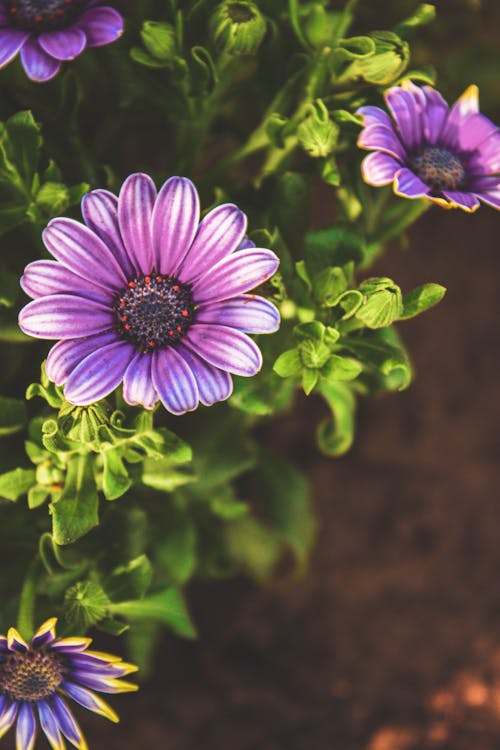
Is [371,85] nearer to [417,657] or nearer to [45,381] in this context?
[45,381]

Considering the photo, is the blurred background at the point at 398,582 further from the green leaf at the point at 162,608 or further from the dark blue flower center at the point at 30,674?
the dark blue flower center at the point at 30,674

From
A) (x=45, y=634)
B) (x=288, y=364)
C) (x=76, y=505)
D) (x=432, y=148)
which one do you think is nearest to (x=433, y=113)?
(x=432, y=148)

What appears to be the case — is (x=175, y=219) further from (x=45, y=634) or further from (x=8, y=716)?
(x=8, y=716)

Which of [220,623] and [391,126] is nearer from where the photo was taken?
[391,126]

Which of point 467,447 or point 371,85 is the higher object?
point 371,85

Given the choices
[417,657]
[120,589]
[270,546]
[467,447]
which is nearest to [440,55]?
[467,447]

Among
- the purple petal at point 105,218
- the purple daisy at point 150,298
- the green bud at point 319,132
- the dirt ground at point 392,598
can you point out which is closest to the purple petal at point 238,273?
the purple daisy at point 150,298

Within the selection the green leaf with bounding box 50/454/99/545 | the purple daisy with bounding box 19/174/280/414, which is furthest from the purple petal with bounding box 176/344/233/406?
the green leaf with bounding box 50/454/99/545
